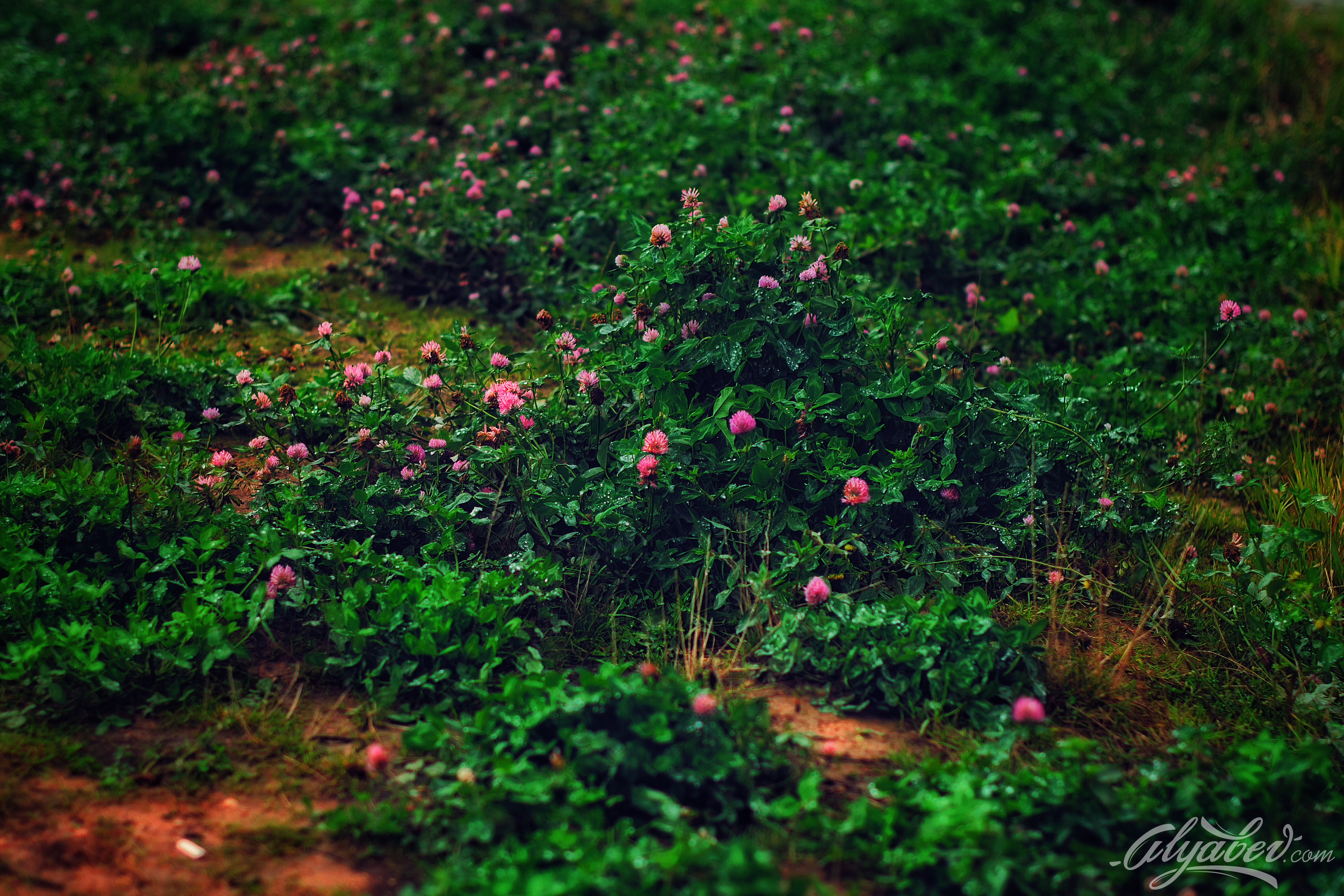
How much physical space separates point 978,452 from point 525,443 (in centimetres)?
145

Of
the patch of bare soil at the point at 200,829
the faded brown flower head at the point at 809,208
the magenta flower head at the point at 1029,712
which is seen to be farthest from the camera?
the faded brown flower head at the point at 809,208

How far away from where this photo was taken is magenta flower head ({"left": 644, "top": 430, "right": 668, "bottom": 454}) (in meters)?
2.70

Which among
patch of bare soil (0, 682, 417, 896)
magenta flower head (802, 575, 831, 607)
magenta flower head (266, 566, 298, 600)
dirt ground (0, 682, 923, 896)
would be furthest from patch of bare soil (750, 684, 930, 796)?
magenta flower head (266, 566, 298, 600)

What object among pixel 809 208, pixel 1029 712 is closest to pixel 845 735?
pixel 1029 712

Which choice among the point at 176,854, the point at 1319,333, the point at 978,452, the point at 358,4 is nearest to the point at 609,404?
the point at 978,452

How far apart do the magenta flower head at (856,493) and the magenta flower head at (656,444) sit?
542mm

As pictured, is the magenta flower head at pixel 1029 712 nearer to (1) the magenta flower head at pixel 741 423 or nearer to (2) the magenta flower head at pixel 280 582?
(1) the magenta flower head at pixel 741 423

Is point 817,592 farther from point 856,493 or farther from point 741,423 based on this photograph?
point 741,423

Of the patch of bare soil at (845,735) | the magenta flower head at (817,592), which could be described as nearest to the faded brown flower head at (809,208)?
the magenta flower head at (817,592)

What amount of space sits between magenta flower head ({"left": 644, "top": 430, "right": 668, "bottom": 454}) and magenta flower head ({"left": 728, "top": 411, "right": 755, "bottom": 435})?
0.20m

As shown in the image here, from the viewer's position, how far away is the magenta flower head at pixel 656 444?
2697 mm

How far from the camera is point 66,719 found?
7.71 ft

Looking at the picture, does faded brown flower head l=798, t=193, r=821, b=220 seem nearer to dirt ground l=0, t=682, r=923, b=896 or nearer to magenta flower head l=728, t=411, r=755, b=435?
magenta flower head l=728, t=411, r=755, b=435

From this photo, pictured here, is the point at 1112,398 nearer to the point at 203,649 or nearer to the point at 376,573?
the point at 376,573
